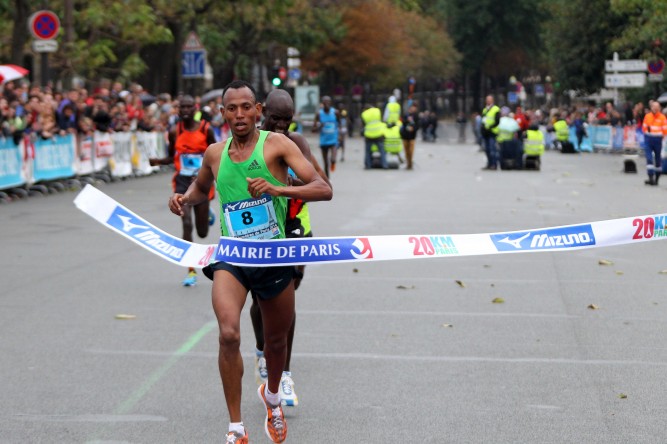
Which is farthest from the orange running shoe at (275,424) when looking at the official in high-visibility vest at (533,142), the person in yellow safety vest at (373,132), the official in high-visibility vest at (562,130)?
the official in high-visibility vest at (562,130)

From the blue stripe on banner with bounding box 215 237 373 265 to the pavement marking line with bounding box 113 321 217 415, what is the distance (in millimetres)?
1358

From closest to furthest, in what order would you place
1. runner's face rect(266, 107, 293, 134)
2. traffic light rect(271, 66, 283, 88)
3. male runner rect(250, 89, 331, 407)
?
1. male runner rect(250, 89, 331, 407)
2. runner's face rect(266, 107, 293, 134)
3. traffic light rect(271, 66, 283, 88)

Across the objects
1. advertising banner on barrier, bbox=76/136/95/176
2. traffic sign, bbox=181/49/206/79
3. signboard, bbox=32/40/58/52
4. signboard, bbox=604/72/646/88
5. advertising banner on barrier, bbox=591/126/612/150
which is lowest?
advertising banner on barrier, bbox=591/126/612/150

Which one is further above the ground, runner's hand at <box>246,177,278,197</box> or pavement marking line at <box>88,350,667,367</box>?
runner's hand at <box>246,177,278,197</box>

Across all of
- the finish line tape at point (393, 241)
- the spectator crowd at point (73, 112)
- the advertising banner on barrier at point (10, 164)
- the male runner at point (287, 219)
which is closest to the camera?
the finish line tape at point (393, 241)

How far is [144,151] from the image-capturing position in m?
31.2

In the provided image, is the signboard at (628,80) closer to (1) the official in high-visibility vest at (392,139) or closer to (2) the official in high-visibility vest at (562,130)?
(2) the official in high-visibility vest at (562,130)

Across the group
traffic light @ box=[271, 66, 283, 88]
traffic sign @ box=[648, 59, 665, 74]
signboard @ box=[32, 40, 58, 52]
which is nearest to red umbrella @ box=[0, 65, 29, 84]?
signboard @ box=[32, 40, 58, 52]

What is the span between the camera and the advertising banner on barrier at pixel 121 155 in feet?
94.0

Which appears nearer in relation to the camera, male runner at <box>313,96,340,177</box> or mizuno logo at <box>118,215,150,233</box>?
mizuno logo at <box>118,215,150,233</box>

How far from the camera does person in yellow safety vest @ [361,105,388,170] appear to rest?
34.7 metres

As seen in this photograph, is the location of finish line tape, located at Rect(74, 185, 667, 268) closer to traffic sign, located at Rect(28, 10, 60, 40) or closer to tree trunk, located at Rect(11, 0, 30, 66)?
traffic sign, located at Rect(28, 10, 60, 40)

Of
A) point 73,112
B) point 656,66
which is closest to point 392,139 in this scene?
point 73,112

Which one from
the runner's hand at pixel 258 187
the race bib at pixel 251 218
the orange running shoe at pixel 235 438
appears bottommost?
the orange running shoe at pixel 235 438
